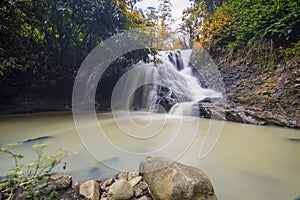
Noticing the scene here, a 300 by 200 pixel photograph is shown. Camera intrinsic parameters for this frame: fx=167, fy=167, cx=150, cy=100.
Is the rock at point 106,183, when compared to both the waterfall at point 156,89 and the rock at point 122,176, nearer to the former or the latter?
the rock at point 122,176

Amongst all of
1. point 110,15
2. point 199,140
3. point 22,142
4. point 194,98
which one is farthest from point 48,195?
point 194,98

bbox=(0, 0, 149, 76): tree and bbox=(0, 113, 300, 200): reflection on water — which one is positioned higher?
bbox=(0, 0, 149, 76): tree

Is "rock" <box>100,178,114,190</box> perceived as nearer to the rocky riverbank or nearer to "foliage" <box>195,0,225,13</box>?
the rocky riverbank

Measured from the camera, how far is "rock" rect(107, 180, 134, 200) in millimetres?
1206

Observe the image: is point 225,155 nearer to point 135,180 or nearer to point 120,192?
point 135,180

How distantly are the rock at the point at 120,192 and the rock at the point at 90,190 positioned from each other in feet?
0.33

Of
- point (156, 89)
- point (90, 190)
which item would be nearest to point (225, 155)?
point (90, 190)

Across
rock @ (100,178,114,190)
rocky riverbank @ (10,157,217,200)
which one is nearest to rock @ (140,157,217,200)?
rocky riverbank @ (10,157,217,200)

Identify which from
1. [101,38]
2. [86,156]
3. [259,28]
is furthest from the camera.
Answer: [259,28]

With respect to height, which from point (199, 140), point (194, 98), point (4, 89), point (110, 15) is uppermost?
point (110, 15)

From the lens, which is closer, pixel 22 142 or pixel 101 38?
pixel 22 142

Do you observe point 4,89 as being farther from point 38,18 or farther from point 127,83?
point 127,83

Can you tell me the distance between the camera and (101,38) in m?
4.85

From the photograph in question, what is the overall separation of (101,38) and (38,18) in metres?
1.53
